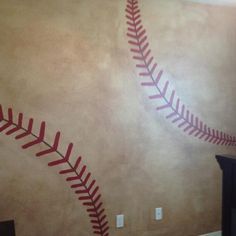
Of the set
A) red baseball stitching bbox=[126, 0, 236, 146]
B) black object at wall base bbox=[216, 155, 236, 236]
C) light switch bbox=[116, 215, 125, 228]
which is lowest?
light switch bbox=[116, 215, 125, 228]

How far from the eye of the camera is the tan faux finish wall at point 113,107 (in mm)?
2006

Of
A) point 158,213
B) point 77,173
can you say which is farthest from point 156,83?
point 158,213

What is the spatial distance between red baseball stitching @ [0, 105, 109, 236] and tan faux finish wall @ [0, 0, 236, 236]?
5cm

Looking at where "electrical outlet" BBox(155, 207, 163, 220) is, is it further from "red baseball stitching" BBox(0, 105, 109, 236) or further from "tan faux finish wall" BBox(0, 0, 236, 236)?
"red baseball stitching" BBox(0, 105, 109, 236)

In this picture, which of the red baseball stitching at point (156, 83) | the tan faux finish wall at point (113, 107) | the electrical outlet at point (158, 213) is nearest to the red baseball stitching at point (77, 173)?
the tan faux finish wall at point (113, 107)

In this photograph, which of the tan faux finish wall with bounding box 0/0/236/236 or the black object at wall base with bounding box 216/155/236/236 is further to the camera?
the tan faux finish wall with bounding box 0/0/236/236

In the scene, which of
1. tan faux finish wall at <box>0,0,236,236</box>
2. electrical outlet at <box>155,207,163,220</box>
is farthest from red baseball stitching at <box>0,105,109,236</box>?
electrical outlet at <box>155,207,163,220</box>

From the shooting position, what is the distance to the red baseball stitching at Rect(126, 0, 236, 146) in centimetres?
234

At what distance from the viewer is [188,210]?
8.55 ft

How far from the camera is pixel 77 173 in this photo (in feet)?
7.11

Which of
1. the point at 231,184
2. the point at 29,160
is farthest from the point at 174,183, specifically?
the point at 29,160

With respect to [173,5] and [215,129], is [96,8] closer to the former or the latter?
[173,5]

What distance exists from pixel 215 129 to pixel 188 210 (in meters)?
0.78

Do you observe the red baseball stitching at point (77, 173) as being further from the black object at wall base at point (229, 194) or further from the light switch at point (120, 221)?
the black object at wall base at point (229, 194)
